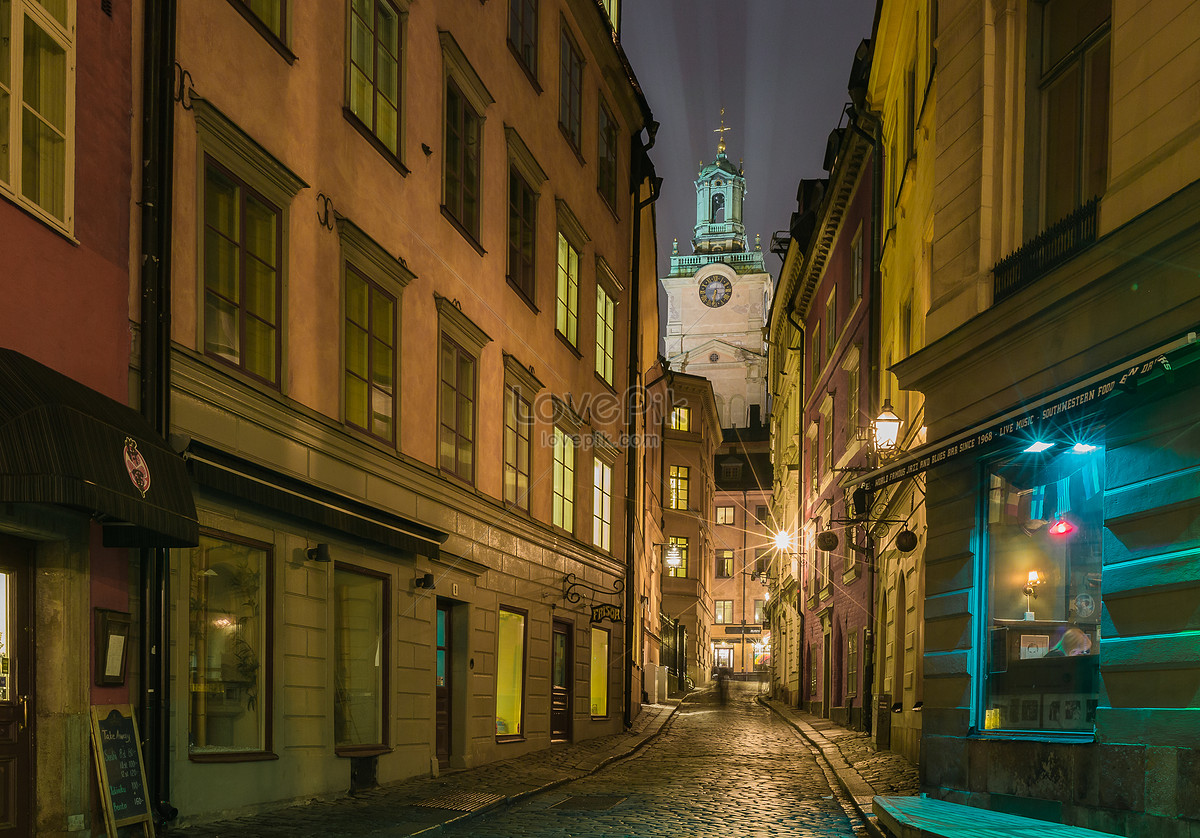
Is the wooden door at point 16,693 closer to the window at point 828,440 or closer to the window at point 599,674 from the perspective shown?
the window at point 599,674

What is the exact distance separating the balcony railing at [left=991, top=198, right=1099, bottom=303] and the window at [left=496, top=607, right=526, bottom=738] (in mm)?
9678

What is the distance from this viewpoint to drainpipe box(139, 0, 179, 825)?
9.88 metres

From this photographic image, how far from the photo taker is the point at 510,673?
19500 mm

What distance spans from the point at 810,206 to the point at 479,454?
1913 cm

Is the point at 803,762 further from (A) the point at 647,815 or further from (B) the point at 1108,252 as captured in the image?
(B) the point at 1108,252

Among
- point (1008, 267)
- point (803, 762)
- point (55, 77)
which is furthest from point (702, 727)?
point (55, 77)

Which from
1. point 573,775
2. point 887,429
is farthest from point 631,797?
point 887,429

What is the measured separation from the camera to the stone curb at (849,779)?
38.4 ft

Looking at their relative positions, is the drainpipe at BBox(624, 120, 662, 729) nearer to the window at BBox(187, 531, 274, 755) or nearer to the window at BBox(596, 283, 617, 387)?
the window at BBox(596, 283, 617, 387)

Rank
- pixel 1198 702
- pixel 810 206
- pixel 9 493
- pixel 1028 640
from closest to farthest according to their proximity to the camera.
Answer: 1. pixel 9 493
2. pixel 1198 702
3. pixel 1028 640
4. pixel 810 206

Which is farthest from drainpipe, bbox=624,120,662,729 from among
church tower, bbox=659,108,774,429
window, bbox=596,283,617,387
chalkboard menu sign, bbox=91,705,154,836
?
church tower, bbox=659,108,774,429

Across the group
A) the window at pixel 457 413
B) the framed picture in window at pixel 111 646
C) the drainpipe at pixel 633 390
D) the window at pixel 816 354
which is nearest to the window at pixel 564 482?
the window at pixel 457 413

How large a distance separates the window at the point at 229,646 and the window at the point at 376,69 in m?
5.13

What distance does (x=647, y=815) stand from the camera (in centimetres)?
1241
